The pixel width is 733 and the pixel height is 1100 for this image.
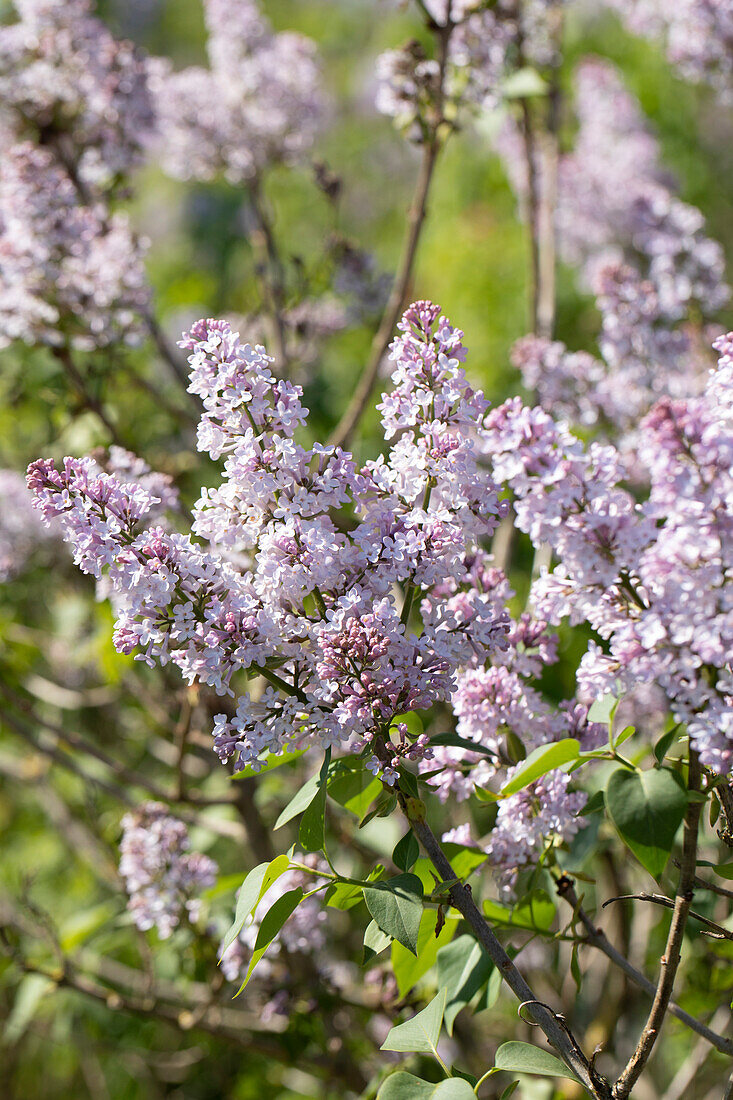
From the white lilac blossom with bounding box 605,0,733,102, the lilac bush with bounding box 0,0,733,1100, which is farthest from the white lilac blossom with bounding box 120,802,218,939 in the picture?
the white lilac blossom with bounding box 605,0,733,102

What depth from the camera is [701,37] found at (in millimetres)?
2266

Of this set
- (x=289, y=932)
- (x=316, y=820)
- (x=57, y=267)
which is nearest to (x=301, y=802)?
(x=316, y=820)

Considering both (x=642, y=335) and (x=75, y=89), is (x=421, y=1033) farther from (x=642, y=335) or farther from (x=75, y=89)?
(x=75, y=89)

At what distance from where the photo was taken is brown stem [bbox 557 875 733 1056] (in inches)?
38.9

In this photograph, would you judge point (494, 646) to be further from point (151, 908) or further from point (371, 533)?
point (151, 908)

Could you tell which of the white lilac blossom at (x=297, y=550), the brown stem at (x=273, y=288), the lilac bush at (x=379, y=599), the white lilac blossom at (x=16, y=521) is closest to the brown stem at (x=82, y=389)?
the lilac bush at (x=379, y=599)

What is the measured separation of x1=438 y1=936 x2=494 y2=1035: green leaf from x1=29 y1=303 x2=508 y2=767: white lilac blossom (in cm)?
34

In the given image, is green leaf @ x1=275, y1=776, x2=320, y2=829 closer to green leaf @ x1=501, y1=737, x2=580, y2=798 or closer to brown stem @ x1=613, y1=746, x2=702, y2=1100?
green leaf @ x1=501, y1=737, x2=580, y2=798

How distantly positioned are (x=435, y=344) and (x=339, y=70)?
7.58 meters

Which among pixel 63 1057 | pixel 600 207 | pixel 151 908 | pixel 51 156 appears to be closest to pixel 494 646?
pixel 151 908

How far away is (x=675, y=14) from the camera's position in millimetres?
2275

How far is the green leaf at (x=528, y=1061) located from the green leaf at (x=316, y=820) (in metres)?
0.24

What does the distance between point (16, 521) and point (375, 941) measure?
1845 millimetres

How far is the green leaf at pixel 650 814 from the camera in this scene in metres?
0.81
